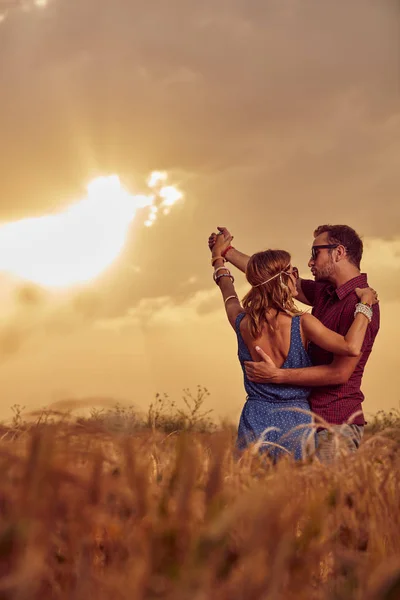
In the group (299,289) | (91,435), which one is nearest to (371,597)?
(91,435)

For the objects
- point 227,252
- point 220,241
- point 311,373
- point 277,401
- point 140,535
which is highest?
point 220,241

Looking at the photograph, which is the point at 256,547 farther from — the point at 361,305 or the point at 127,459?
the point at 361,305

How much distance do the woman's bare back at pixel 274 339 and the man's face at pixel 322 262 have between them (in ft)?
2.79

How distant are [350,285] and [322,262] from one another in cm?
35

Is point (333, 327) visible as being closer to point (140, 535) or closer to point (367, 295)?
point (367, 295)

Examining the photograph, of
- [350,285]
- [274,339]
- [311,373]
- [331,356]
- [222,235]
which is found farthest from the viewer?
[222,235]

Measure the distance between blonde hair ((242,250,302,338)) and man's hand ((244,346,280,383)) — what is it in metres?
0.20

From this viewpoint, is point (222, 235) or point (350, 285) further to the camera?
point (222, 235)

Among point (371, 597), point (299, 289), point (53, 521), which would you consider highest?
point (299, 289)

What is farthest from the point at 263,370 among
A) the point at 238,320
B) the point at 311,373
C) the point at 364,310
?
the point at 364,310

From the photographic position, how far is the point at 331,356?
18.5 ft

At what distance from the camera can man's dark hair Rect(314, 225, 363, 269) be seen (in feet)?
19.9

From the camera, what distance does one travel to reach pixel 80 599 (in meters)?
1.00

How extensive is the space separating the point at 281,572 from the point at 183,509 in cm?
18
